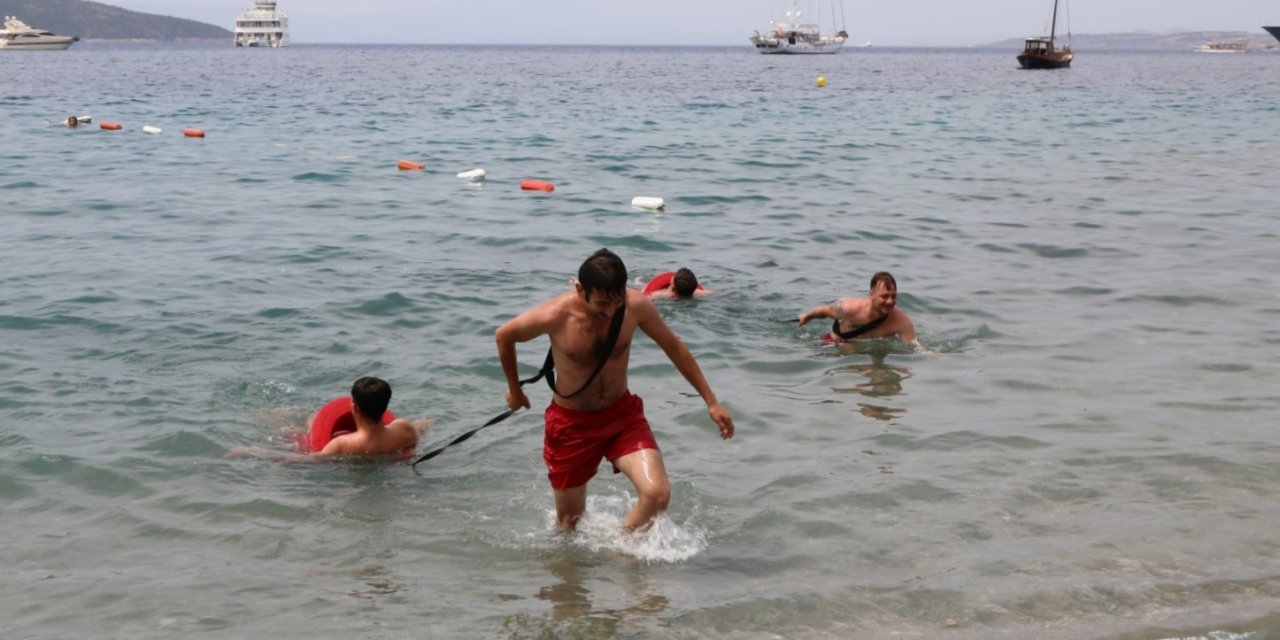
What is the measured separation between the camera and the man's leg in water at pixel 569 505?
290 inches

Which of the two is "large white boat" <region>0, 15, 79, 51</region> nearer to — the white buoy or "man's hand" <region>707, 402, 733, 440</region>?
the white buoy

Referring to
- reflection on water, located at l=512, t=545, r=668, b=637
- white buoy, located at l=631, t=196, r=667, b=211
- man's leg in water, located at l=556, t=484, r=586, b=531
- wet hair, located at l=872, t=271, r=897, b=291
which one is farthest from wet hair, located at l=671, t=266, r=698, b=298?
white buoy, located at l=631, t=196, r=667, b=211

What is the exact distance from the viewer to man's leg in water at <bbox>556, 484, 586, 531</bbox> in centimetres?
736

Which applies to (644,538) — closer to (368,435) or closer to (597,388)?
(597,388)

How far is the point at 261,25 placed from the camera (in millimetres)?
188875

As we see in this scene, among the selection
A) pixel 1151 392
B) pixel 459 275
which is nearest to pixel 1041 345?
pixel 1151 392

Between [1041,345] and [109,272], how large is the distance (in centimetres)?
993

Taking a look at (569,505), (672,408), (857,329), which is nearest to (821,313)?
(857,329)

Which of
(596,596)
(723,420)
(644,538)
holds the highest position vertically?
(723,420)

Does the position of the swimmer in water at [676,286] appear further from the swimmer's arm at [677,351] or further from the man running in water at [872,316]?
the swimmer's arm at [677,351]

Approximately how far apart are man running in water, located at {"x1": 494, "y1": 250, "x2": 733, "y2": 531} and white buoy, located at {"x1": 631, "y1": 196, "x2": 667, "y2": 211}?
13241 mm

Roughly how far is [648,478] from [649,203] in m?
13.6

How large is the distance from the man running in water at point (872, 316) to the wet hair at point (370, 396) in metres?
4.61

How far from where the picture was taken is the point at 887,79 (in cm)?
7862
